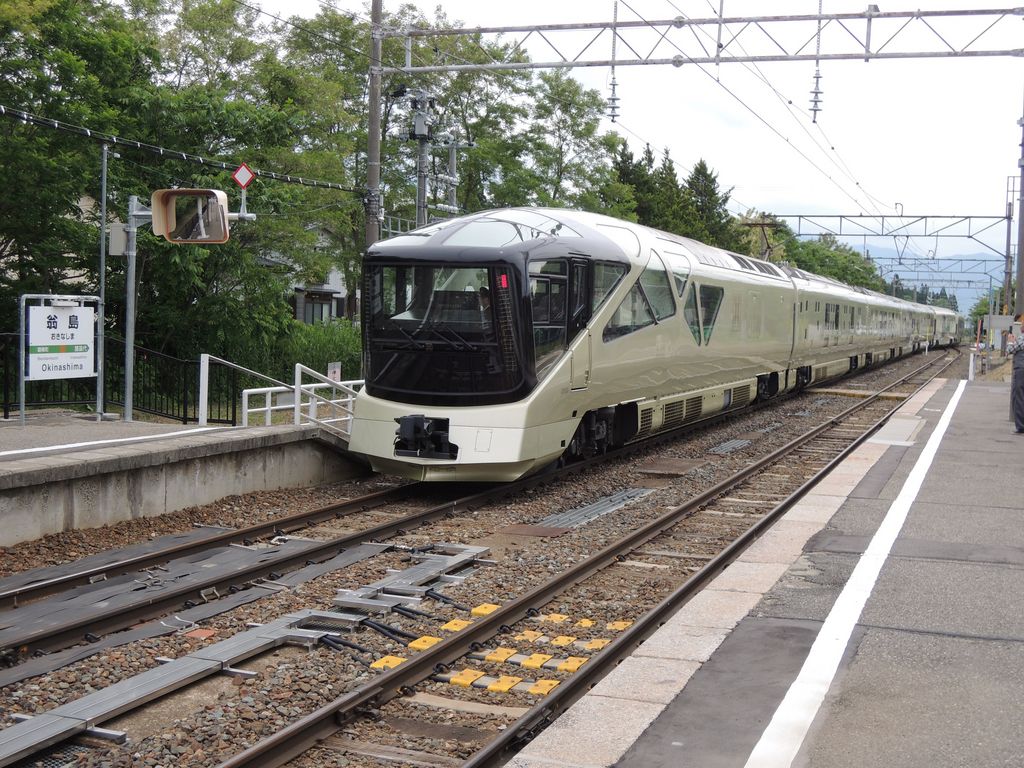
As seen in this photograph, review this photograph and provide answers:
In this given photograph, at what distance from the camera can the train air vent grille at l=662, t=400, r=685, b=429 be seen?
1571 centimetres

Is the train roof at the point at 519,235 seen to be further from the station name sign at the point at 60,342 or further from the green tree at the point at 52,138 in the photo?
the green tree at the point at 52,138

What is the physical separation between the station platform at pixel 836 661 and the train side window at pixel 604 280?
3.50 m

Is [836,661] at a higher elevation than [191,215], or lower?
lower

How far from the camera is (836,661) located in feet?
18.7

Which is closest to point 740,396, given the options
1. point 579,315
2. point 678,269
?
point 678,269

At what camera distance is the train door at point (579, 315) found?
39.3 ft

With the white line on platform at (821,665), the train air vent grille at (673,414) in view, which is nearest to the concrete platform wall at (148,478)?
the train air vent grille at (673,414)

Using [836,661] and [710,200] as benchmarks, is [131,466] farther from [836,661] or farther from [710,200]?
[710,200]

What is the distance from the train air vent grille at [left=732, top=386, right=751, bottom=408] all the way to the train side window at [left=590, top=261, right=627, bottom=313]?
6.97 metres

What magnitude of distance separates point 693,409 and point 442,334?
6554 millimetres

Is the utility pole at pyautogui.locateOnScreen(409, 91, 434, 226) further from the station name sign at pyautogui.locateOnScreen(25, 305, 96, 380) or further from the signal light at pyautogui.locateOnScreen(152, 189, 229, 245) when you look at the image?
the station name sign at pyautogui.locateOnScreen(25, 305, 96, 380)

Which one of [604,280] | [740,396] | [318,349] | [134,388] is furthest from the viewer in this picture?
[318,349]

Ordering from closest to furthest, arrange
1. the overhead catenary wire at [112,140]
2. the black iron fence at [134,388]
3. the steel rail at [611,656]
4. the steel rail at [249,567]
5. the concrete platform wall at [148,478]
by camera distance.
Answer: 1. the steel rail at [611,656]
2. the steel rail at [249,567]
3. the concrete platform wall at [148,478]
4. the overhead catenary wire at [112,140]
5. the black iron fence at [134,388]

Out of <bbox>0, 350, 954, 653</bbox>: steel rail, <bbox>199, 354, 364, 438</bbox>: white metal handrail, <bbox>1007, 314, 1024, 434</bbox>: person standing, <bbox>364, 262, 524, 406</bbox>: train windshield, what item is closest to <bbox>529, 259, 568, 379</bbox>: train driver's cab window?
<bbox>364, 262, 524, 406</bbox>: train windshield
